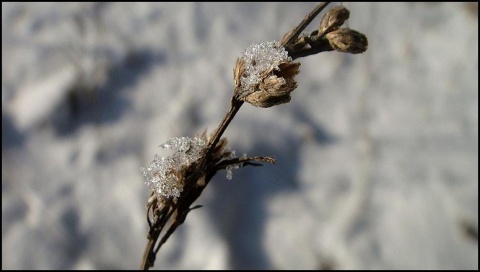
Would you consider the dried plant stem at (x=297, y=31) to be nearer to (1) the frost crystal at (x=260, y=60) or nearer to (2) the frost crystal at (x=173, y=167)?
(1) the frost crystal at (x=260, y=60)

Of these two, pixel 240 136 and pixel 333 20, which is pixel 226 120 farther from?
pixel 240 136

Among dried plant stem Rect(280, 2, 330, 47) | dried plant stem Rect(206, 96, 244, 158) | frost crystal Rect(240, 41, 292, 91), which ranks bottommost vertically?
dried plant stem Rect(206, 96, 244, 158)

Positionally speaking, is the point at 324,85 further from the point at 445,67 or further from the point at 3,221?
the point at 3,221

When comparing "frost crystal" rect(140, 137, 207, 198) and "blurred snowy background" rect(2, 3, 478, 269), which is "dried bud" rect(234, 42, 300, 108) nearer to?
"frost crystal" rect(140, 137, 207, 198)

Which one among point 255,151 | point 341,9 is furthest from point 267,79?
point 255,151

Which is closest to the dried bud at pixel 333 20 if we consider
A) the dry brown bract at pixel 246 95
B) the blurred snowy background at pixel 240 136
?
the dry brown bract at pixel 246 95

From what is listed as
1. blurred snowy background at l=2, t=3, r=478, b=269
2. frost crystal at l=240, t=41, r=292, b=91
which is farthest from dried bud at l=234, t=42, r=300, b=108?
blurred snowy background at l=2, t=3, r=478, b=269
